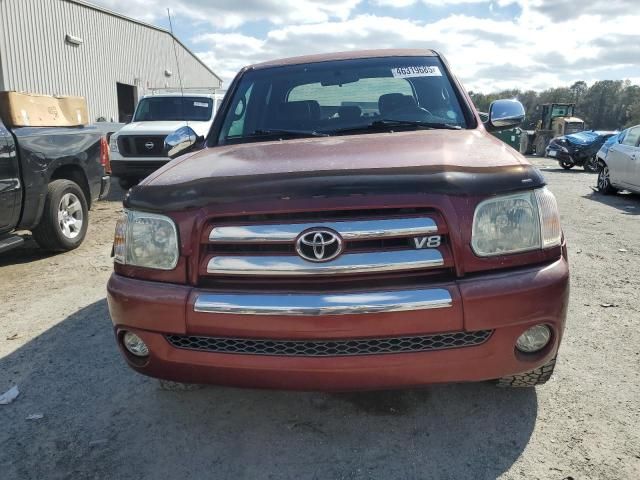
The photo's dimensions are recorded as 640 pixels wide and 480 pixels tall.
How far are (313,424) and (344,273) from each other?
37.0 inches

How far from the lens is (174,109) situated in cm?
1159

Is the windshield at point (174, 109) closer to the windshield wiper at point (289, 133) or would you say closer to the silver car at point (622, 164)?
the windshield wiper at point (289, 133)

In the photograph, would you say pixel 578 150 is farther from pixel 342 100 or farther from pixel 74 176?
pixel 342 100

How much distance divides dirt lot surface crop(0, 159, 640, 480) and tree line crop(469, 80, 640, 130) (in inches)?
2951

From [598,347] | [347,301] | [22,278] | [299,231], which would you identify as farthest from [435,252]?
[22,278]

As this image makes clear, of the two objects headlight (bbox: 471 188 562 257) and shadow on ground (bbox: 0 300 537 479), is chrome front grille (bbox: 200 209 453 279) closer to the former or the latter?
headlight (bbox: 471 188 562 257)

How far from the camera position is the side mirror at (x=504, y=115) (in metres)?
3.60

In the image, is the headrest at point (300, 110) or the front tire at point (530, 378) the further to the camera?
the headrest at point (300, 110)

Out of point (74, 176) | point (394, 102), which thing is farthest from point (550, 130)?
point (394, 102)

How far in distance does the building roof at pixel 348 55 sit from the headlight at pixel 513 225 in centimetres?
189

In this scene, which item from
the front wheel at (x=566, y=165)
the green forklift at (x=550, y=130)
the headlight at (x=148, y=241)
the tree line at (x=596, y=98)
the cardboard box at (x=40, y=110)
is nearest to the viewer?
the headlight at (x=148, y=241)

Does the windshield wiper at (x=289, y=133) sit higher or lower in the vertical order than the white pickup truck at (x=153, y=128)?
higher

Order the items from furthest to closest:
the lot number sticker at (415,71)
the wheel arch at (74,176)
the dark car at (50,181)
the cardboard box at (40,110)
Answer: the wheel arch at (74,176), the cardboard box at (40,110), the dark car at (50,181), the lot number sticker at (415,71)

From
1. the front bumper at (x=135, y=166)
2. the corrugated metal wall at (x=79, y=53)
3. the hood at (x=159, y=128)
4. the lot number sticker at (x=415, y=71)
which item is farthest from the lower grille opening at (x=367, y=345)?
the corrugated metal wall at (x=79, y=53)
